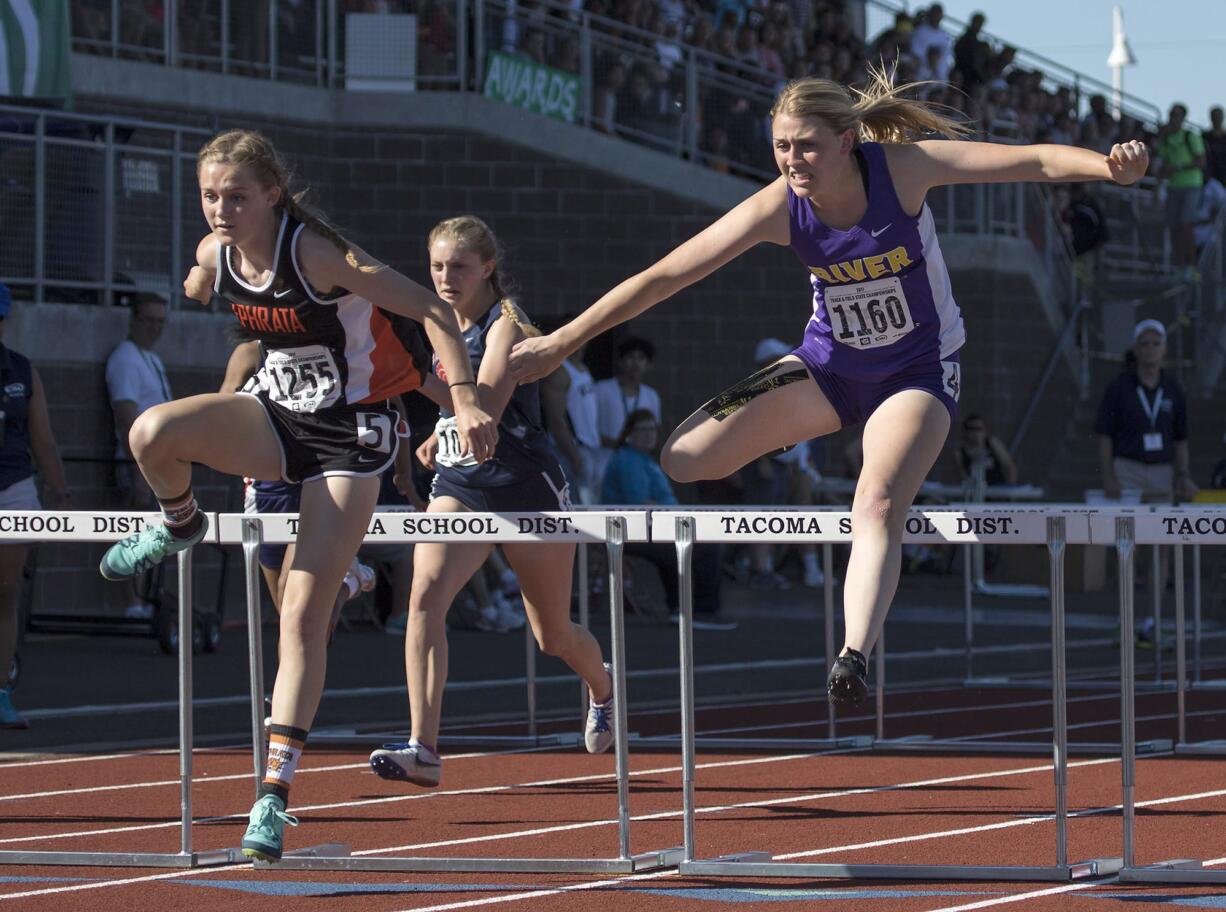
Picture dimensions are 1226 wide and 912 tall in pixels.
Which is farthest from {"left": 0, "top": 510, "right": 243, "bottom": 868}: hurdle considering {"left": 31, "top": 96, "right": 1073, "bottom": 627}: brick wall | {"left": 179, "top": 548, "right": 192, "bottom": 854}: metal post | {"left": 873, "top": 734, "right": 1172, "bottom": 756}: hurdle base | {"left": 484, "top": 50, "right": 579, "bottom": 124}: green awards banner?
{"left": 484, "top": 50, "right": 579, "bottom": 124}: green awards banner

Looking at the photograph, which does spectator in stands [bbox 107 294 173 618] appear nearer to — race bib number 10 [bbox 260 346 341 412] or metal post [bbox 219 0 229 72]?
metal post [bbox 219 0 229 72]

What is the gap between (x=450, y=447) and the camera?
24.9 feet

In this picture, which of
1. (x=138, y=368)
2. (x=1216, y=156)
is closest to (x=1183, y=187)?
(x=1216, y=156)

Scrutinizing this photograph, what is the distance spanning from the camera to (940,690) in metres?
12.3

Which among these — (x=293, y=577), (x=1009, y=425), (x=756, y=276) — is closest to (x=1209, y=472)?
(x=1009, y=425)

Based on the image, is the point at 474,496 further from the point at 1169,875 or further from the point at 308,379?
the point at 1169,875

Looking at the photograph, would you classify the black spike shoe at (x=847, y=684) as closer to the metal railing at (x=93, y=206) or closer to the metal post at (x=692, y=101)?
the metal railing at (x=93, y=206)

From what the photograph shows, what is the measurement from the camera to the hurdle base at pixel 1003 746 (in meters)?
9.29

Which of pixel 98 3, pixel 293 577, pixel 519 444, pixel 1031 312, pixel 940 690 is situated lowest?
pixel 940 690

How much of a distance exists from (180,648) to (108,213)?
9330 mm

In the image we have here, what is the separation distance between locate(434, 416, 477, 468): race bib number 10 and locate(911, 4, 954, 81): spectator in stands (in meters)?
17.8

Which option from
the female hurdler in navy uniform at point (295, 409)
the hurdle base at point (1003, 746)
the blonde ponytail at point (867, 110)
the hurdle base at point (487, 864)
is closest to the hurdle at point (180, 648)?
the female hurdler in navy uniform at point (295, 409)

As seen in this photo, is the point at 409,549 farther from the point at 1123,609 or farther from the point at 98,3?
the point at 1123,609

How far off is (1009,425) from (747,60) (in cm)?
476
